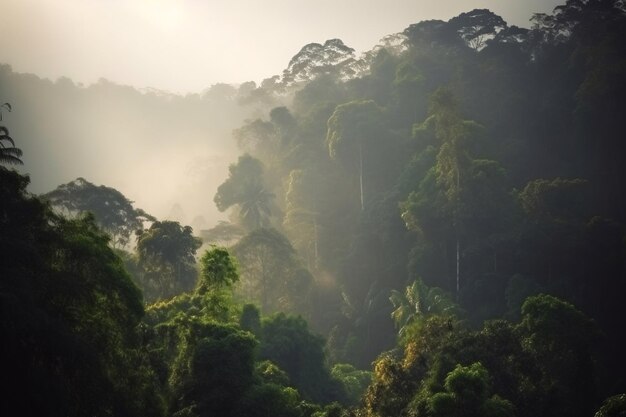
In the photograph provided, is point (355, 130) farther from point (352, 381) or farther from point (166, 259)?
point (352, 381)

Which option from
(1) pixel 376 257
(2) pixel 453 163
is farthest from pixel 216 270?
(1) pixel 376 257

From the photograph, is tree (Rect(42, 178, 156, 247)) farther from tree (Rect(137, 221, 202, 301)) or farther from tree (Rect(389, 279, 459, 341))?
tree (Rect(389, 279, 459, 341))

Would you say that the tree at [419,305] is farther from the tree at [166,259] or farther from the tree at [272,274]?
the tree at [166,259]

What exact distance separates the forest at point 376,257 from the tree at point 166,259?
4.9 inches

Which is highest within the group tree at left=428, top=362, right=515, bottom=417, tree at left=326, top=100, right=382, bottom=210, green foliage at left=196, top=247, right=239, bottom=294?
tree at left=326, top=100, right=382, bottom=210

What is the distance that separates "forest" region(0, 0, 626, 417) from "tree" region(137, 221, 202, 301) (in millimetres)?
124

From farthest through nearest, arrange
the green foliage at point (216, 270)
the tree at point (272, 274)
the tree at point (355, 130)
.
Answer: the tree at point (355, 130) < the tree at point (272, 274) < the green foliage at point (216, 270)

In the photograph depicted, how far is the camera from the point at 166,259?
96.9 ft

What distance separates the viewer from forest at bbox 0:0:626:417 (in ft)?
47.5

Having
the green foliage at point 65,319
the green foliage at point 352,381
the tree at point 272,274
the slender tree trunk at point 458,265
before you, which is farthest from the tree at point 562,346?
the tree at point 272,274

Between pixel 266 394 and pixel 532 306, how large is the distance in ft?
39.2

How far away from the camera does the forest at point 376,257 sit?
14469mm

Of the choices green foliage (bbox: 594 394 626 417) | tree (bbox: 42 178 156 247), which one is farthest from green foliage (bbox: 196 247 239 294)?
tree (bbox: 42 178 156 247)

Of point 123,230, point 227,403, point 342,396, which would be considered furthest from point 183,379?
point 123,230
